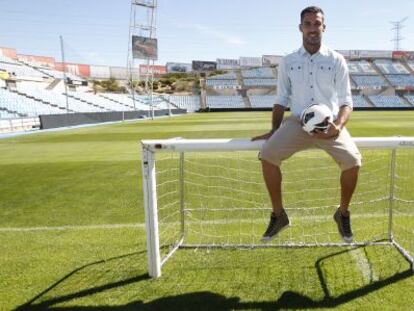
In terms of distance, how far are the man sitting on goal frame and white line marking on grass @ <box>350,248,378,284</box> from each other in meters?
0.32

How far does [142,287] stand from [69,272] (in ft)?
2.70

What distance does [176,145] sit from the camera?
3438mm

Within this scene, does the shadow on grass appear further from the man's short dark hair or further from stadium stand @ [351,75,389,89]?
stadium stand @ [351,75,389,89]

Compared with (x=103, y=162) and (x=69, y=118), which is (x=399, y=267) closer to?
(x=103, y=162)

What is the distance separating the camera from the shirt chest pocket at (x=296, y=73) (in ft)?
11.7

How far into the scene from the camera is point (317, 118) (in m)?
3.21

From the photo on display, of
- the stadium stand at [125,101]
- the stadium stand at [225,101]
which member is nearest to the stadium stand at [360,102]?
the stadium stand at [225,101]

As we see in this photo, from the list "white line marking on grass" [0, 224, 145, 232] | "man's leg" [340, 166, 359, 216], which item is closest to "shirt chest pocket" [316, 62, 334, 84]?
"man's leg" [340, 166, 359, 216]

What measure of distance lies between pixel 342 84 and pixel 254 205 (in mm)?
2863

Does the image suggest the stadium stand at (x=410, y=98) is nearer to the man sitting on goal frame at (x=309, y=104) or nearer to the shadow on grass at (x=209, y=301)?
the man sitting on goal frame at (x=309, y=104)

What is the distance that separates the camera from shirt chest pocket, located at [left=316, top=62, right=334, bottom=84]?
11.4 feet

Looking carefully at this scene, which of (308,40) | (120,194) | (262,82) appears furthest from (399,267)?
(262,82)

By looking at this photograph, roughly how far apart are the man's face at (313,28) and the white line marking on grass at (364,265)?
2055 millimetres

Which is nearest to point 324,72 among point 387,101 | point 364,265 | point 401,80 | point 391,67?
point 364,265
